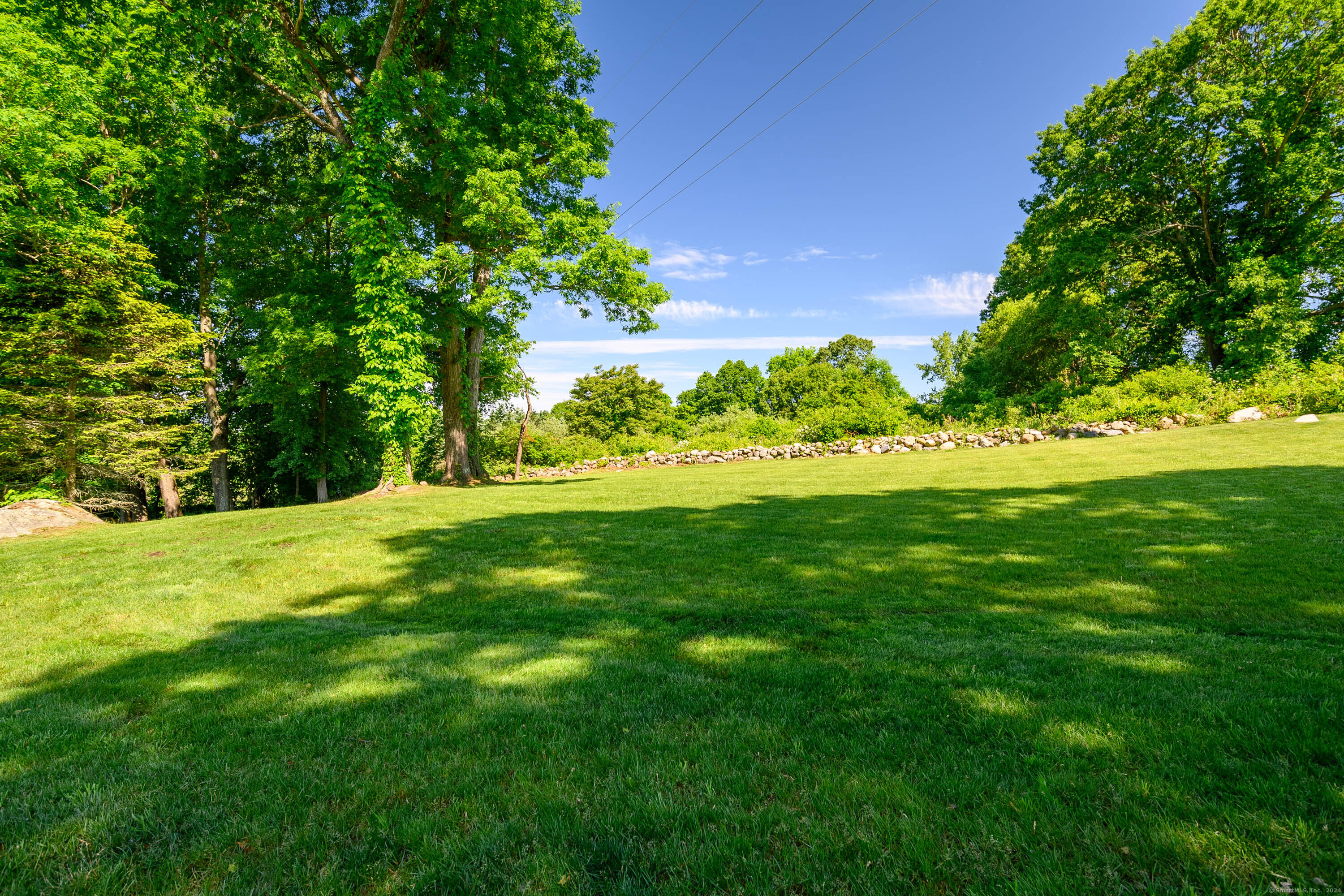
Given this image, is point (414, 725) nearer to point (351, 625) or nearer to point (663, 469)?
point (351, 625)

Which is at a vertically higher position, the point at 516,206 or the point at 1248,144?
the point at 1248,144

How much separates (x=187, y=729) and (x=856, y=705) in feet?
12.4

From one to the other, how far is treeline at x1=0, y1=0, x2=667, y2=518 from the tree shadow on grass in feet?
38.6

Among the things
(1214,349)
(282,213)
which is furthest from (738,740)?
(1214,349)

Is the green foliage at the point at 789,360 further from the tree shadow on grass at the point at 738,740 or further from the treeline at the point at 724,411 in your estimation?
the tree shadow on grass at the point at 738,740

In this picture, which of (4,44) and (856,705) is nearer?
(856,705)

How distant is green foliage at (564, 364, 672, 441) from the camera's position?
4550cm

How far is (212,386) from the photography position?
19656mm

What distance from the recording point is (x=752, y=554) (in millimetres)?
6719

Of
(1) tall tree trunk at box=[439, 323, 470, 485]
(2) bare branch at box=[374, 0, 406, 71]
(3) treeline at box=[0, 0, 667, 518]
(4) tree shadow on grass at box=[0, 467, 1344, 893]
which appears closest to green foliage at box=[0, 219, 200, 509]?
(3) treeline at box=[0, 0, 667, 518]

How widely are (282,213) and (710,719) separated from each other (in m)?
20.6

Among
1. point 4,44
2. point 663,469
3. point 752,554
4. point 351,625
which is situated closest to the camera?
point 351,625

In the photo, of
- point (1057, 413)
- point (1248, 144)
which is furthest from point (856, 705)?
point (1248, 144)

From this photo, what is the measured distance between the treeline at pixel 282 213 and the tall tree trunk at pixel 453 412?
2.8 inches
